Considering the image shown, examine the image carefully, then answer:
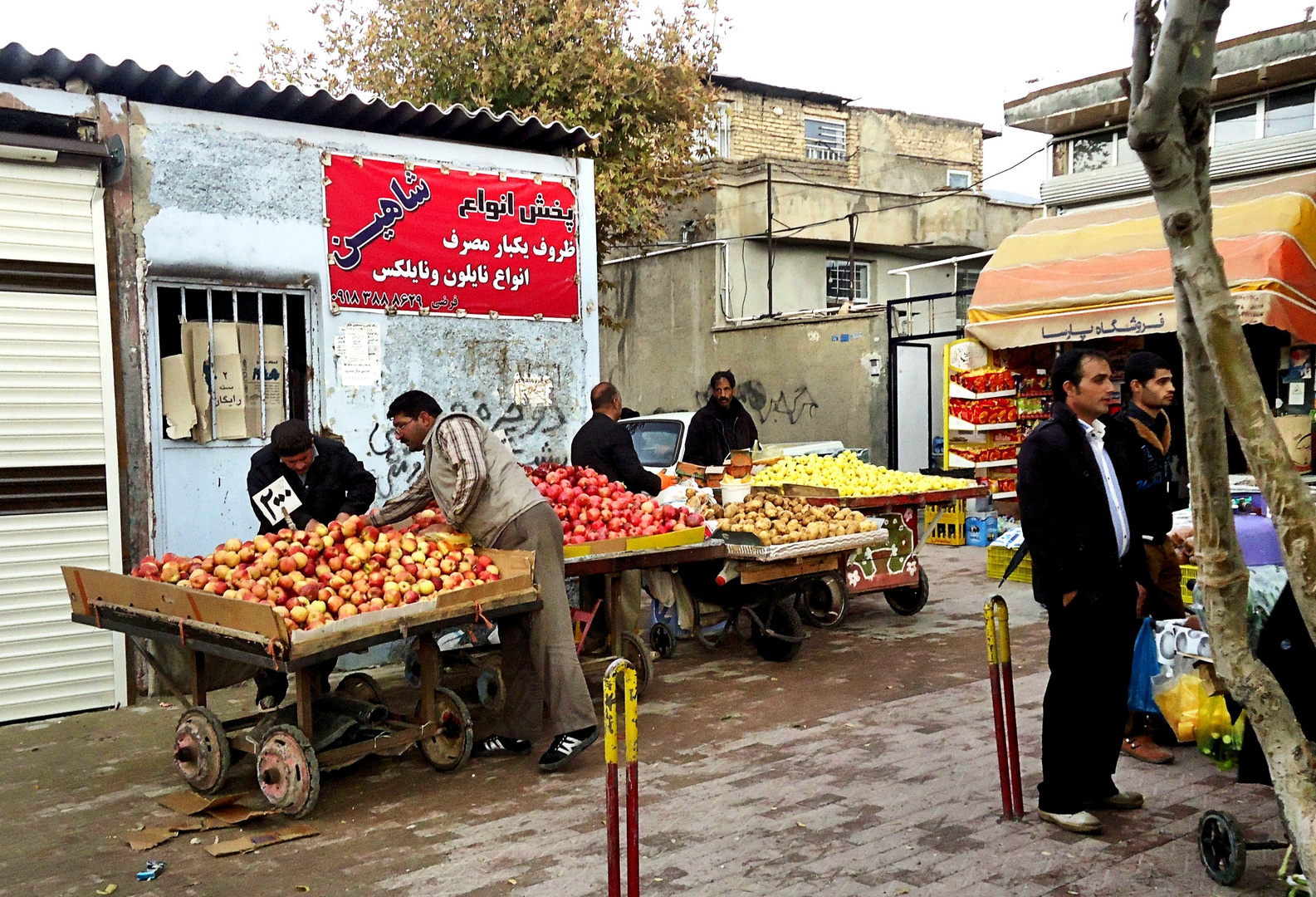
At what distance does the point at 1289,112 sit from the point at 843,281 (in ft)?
37.6

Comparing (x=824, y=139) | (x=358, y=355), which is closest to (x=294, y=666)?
(x=358, y=355)

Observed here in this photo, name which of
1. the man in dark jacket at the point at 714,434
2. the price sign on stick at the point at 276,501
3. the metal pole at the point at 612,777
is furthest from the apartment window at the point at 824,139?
the metal pole at the point at 612,777

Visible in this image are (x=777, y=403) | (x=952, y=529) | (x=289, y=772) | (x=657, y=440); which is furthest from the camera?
(x=777, y=403)

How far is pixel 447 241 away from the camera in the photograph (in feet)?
29.3

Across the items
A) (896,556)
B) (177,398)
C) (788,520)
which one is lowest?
(896,556)

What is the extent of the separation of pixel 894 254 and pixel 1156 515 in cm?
1842

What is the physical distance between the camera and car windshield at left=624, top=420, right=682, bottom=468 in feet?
42.2

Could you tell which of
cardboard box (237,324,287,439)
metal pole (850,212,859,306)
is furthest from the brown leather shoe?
metal pole (850,212,859,306)

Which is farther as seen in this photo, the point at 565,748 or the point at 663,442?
the point at 663,442

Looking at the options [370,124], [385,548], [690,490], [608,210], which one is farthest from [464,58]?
[385,548]

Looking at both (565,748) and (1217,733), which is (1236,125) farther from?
(565,748)

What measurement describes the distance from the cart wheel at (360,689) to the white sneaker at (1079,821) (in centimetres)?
397

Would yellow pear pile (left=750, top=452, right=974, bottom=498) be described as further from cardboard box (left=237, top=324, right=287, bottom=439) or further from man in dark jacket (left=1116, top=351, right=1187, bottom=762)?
cardboard box (left=237, top=324, right=287, bottom=439)

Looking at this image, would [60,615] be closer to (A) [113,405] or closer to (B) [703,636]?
(A) [113,405]
